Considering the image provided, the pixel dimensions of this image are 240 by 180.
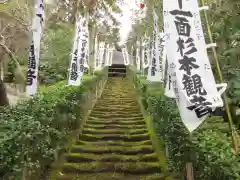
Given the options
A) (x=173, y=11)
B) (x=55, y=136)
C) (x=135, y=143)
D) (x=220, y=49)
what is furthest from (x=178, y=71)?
(x=135, y=143)

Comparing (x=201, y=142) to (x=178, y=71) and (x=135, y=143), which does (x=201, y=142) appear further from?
(x=135, y=143)

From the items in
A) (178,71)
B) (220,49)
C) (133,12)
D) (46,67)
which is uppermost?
(133,12)

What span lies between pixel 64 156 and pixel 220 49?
4408 millimetres

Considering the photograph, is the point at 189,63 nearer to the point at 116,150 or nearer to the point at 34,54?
the point at 34,54

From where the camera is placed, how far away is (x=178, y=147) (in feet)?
19.8

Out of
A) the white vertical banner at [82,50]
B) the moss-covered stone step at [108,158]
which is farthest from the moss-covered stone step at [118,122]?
the moss-covered stone step at [108,158]

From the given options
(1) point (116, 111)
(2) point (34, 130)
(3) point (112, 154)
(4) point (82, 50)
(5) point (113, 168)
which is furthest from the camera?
(1) point (116, 111)

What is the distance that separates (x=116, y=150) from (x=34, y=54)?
3.26 metres

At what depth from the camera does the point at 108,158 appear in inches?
335

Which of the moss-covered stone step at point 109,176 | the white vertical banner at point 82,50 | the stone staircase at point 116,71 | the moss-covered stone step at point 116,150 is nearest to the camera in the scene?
the moss-covered stone step at point 109,176

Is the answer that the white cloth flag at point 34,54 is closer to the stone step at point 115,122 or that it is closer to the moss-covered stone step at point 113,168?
the moss-covered stone step at point 113,168

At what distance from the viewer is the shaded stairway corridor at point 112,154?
7.80 m

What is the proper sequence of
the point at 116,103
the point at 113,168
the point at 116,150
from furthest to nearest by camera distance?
the point at 116,103 < the point at 116,150 < the point at 113,168

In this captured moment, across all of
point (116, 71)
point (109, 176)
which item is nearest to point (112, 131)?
point (109, 176)
